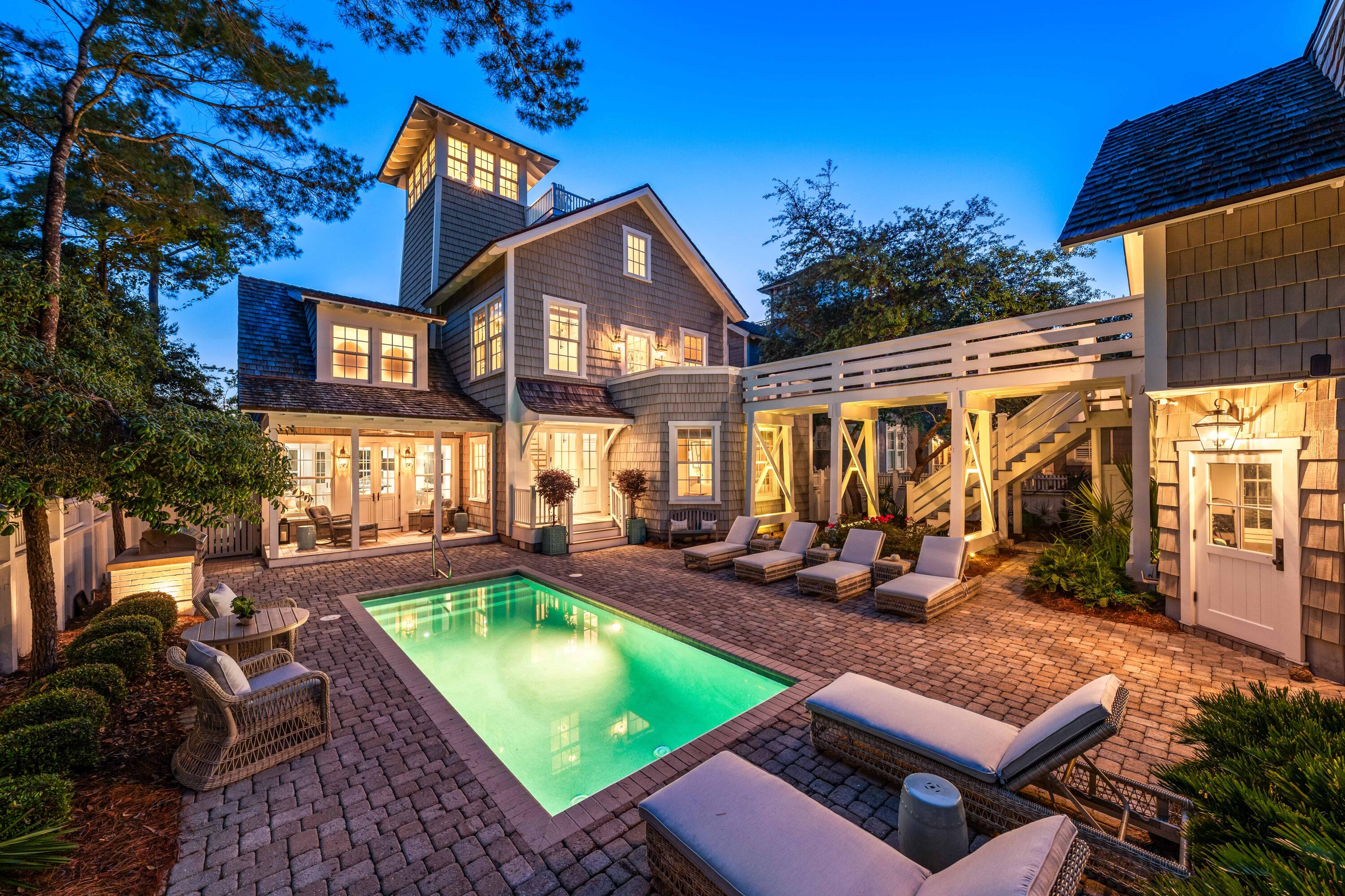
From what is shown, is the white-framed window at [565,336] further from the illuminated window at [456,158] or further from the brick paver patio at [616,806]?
the brick paver patio at [616,806]

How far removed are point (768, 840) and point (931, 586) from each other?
17.6 feet

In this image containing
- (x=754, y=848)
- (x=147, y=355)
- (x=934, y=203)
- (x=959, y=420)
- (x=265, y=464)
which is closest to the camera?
(x=754, y=848)

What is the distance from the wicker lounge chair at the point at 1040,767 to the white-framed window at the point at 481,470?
37.1ft

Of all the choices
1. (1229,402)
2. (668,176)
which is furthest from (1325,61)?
(668,176)

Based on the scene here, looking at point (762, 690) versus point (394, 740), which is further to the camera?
point (762, 690)

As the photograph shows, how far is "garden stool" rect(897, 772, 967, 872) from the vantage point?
7.53 ft

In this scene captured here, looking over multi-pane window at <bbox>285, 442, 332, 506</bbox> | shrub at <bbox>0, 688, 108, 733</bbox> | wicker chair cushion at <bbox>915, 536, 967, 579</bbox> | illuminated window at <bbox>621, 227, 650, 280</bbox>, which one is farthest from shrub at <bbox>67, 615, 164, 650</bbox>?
illuminated window at <bbox>621, 227, 650, 280</bbox>

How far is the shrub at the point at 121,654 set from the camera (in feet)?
14.6

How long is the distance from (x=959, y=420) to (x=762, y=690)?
6438 millimetres

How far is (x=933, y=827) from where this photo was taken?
231cm

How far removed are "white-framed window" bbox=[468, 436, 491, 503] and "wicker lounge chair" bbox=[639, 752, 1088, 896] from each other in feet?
37.4

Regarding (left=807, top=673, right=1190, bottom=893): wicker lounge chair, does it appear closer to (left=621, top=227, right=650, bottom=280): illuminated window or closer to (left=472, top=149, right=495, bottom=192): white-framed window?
(left=621, top=227, right=650, bottom=280): illuminated window

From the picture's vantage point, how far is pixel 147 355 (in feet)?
24.5

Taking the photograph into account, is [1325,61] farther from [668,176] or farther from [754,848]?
[668,176]
